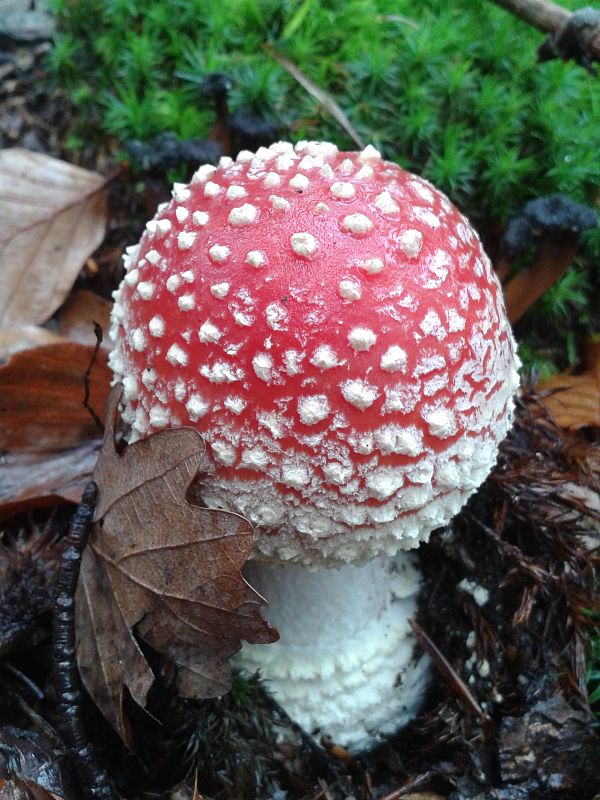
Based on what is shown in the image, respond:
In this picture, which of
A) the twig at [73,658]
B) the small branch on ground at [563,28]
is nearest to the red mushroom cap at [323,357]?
the twig at [73,658]

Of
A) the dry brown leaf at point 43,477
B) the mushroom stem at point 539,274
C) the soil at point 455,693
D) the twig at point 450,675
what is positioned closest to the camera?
the soil at point 455,693

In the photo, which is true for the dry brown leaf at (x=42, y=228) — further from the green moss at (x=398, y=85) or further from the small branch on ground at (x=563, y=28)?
the small branch on ground at (x=563, y=28)

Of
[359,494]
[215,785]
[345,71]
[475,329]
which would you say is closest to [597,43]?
[345,71]

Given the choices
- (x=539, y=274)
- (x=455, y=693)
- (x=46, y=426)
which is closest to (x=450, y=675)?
(x=455, y=693)

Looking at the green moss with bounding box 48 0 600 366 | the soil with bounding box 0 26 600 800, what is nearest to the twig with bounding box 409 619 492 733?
the soil with bounding box 0 26 600 800

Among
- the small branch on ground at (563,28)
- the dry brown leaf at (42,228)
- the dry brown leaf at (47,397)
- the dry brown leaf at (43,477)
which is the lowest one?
the dry brown leaf at (43,477)

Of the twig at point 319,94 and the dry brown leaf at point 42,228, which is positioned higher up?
the twig at point 319,94
